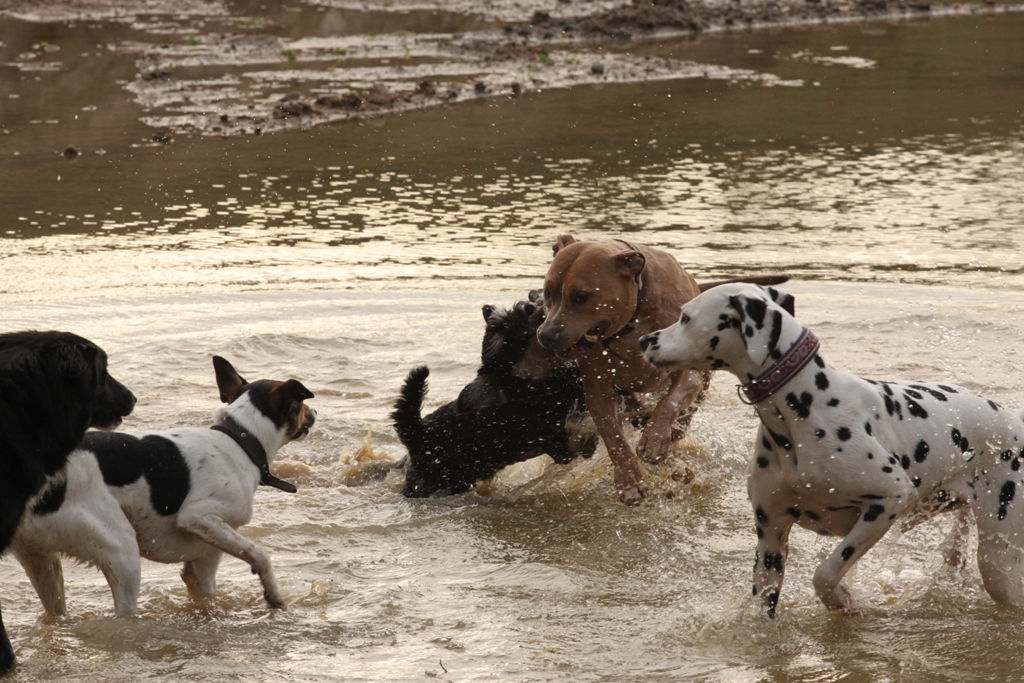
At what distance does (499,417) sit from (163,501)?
2.05 m

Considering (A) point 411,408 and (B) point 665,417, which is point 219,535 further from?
(B) point 665,417

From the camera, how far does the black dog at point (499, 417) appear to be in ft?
21.0

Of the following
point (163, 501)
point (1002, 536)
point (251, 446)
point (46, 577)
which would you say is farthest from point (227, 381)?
point (1002, 536)

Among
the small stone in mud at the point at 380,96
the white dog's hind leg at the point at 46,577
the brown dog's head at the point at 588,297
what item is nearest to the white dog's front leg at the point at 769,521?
the brown dog's head at the point at 588,297

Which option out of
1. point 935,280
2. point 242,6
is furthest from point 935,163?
point 242,6

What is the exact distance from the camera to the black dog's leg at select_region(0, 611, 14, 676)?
447 cm

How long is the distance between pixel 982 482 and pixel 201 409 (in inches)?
189

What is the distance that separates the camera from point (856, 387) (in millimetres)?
4555

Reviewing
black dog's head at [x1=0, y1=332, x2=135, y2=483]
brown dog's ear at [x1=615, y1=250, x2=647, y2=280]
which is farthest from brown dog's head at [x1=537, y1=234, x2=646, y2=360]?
black dog's head at [x1=0, y1=332, x2=135, y2=483]

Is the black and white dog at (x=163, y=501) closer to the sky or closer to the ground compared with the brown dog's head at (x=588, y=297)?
closer to the ground

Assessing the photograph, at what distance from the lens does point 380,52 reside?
20.9m

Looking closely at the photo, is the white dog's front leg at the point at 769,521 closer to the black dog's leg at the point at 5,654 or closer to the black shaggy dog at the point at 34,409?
the black shaggy dog at the point at 34,409

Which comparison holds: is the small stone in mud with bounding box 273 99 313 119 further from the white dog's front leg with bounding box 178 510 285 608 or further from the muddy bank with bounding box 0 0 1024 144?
the white dog's front leg with bounding box 178 510 285 608

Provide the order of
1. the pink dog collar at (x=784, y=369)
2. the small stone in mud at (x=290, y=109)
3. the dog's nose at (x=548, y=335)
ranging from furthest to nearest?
the small stone in mud at (x=290, y=109)
the dog's nose at (x=548, y=335)
the pink dog collar at (x=784, y=369)
